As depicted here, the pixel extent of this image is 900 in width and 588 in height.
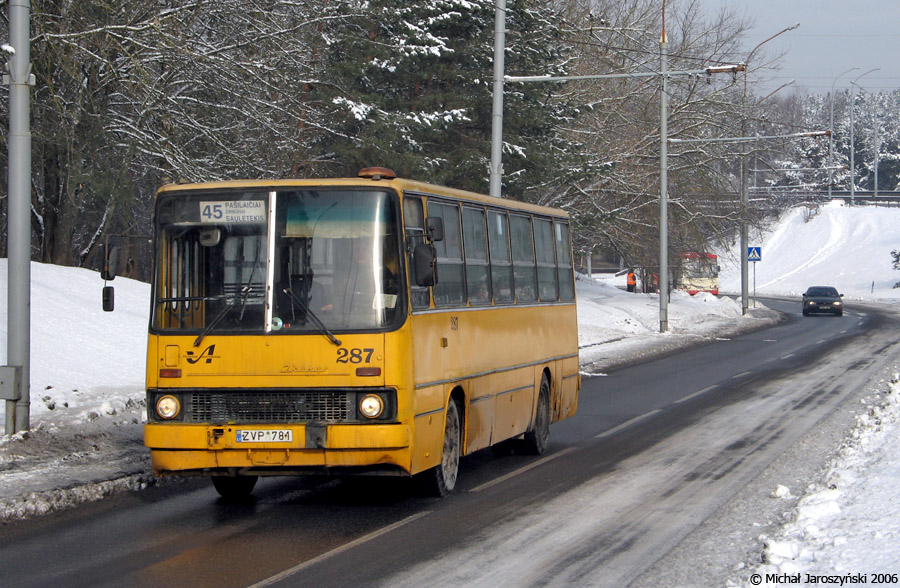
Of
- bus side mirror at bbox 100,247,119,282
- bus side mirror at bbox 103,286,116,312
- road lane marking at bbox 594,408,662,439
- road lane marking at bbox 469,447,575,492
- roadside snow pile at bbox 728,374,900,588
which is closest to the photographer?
roadside snow pile at bbox 728,374,900,588

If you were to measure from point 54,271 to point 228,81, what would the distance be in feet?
15.7

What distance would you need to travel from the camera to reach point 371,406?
919 centimetres

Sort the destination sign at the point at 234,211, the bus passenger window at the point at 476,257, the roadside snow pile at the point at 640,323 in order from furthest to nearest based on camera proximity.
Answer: the roadside snow pile at the point at 640,323 < the bus passenger window at the point at 476,257 < the destination sign at the point at 234,211

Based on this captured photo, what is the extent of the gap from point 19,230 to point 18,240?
0.35 feet

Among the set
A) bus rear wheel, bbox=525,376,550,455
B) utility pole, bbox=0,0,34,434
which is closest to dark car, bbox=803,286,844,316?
bus rear wheel, bbox=525,376,550,455

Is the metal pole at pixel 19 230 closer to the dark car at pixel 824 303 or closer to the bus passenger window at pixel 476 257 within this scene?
the bus passenger window at pixel 476 257

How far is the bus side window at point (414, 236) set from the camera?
962cm

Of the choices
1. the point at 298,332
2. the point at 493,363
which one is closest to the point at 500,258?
the point at 493,363

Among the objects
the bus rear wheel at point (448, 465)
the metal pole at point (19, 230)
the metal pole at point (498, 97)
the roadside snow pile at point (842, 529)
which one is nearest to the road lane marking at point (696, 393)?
the metal pole at point (498, 97)

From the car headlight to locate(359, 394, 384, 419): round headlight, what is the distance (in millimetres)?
1427

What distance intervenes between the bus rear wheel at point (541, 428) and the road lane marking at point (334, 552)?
3.70 metres

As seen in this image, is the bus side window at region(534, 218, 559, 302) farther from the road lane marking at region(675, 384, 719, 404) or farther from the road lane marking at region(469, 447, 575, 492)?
the road lane marking at region(675, 384, 719, 404)

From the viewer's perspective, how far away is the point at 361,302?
939 centimetres

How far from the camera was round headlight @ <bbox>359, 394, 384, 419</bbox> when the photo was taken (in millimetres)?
9172
